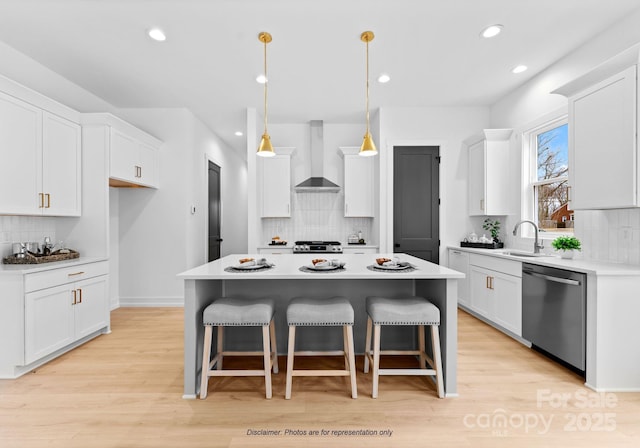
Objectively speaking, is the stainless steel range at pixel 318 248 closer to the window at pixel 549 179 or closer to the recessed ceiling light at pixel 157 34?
the window at pixel 549 179

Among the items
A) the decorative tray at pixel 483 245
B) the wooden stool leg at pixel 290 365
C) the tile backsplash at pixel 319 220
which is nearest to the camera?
the wooden stool leg at pixel 290 365

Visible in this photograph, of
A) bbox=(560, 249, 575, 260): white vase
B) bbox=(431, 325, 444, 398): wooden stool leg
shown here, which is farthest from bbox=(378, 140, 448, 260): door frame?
bbox=(431, 325, 444, 398): wooden stool leg

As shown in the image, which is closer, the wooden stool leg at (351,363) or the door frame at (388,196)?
the wooden stool leg at (351,363)

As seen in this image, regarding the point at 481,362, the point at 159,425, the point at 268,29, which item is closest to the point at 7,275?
the point at 159,425

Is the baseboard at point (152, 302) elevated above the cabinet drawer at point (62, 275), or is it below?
below

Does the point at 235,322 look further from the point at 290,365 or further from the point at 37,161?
the point at 37,161

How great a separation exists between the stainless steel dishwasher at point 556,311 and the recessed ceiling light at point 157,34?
3931 millimetres

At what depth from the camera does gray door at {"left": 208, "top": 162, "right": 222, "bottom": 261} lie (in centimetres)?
570

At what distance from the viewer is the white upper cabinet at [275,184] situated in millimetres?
5059

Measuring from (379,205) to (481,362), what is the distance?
2.51 meters

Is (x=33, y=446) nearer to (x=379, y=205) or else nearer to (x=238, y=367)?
(x=238, y=367)

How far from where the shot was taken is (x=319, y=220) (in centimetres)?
536

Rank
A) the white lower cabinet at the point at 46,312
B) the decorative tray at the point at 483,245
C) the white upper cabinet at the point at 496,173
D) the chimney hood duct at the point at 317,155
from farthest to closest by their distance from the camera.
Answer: the chimney hood duct at the point at 317,155
the white upper cabinet at the point at 496,173
the decorative tray at the point at 483,245
the white lower cabinet at the point at 46,312

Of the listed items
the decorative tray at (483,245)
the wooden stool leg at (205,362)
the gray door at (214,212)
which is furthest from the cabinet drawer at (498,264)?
the gray door at (214,212)
